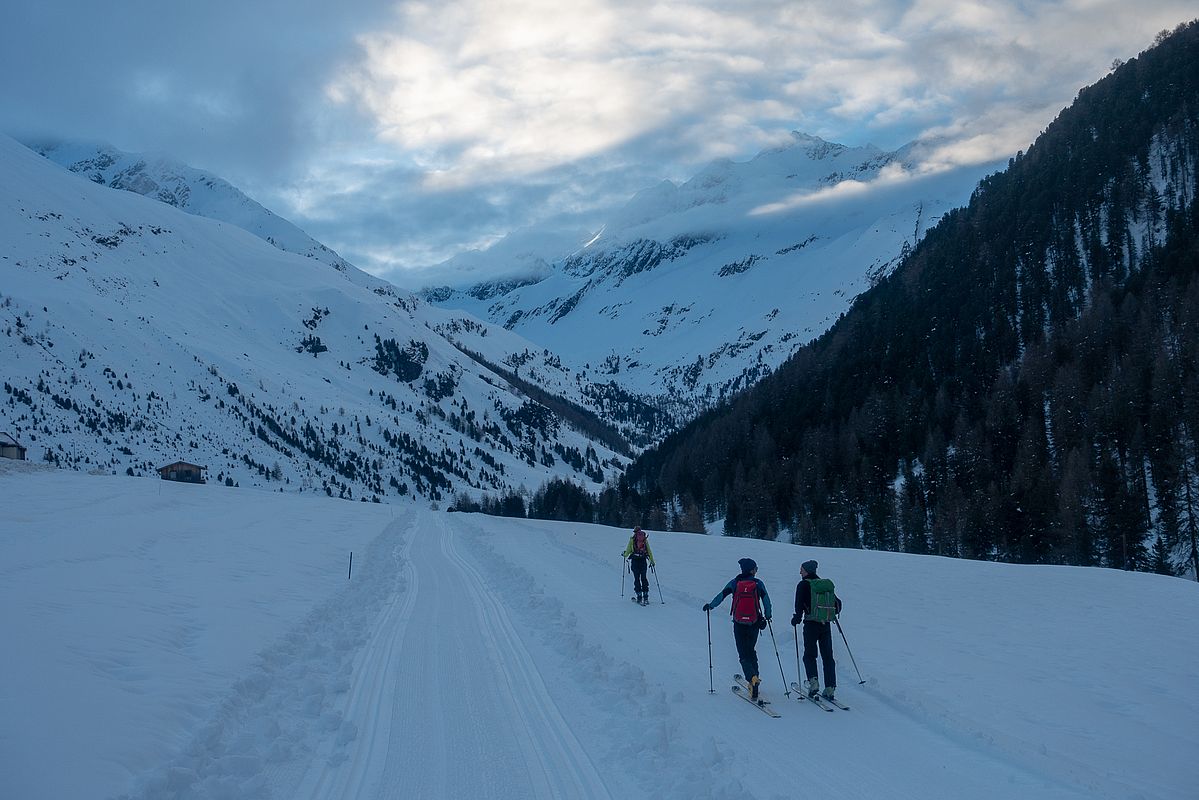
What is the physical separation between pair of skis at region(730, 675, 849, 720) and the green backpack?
1293 mm

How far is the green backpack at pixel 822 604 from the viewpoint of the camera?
36.3 ft

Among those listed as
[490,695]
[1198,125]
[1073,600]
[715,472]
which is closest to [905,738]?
[490,695]

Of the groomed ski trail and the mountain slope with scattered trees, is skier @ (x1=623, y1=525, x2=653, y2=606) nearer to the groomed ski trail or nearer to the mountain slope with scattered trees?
the groomed ski trail

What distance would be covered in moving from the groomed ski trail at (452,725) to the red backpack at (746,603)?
323 cm

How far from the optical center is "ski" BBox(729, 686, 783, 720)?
35.1 ft

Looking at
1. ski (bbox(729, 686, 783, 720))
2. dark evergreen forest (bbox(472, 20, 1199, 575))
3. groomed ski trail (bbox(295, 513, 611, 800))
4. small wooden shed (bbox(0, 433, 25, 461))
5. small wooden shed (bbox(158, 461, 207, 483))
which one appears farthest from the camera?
small wooden shed (bbox(158, 461, 207, 483))

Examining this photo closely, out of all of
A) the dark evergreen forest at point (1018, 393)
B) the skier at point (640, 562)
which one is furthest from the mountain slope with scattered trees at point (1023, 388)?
the skier at point (640, 562)

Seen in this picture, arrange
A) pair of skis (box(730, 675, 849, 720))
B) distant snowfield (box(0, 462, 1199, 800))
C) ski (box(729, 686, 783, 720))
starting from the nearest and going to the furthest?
distant snowfield (box(0, 462, 1199, 800)) < ski (box(729, 686, 783, 720)) < pair of skis (box(730, 675, 849, 720))

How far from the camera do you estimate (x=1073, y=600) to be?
18.2 metres

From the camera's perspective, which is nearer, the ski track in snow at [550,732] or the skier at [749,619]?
the ski track in snow at [550,732]

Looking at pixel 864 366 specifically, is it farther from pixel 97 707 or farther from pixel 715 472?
pixel 97 707

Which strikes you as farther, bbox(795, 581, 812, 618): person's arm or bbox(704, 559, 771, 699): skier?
bbox(704, 559, 771, 699): skier

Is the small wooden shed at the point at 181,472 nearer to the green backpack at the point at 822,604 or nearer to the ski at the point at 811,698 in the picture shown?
the ski at the point at 811,698

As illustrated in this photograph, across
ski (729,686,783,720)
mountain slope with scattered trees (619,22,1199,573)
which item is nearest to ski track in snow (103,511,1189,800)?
ski (729,686,783,720)
